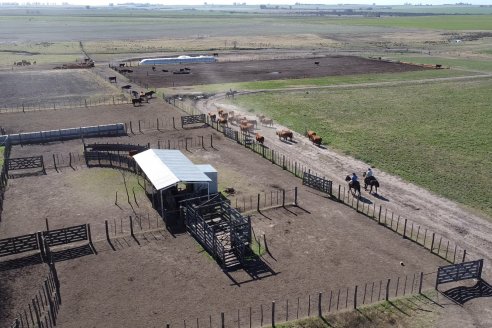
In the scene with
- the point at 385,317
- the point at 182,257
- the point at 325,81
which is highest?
the point at 325,81

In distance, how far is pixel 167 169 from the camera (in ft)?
120

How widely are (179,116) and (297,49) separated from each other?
94.4m

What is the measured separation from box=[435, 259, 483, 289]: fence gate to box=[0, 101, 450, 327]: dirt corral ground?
1676 mm

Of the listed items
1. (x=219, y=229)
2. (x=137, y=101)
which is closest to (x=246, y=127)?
(x=137, y=101)

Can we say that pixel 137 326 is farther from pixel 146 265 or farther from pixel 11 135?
pixel 11 135

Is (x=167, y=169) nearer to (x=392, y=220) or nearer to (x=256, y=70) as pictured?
(x=392, y=220)

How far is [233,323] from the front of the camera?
23859mm

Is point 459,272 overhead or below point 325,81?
below

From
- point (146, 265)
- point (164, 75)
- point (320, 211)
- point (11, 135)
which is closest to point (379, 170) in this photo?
point (320, 211)

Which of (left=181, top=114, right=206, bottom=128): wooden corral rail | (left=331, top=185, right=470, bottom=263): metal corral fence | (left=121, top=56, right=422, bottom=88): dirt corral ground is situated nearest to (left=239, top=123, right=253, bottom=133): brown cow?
(left=181, top=114, right=206, bottom=128): wooden corral rail

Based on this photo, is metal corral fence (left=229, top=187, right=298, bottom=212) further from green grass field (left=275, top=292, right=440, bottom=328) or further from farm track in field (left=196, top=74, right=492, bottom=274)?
green grass field (left=275, top=292, right=440, bottom=328)

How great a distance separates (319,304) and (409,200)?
689 inches

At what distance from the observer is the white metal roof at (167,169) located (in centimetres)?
3500

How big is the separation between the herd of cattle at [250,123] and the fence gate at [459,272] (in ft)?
90.2
